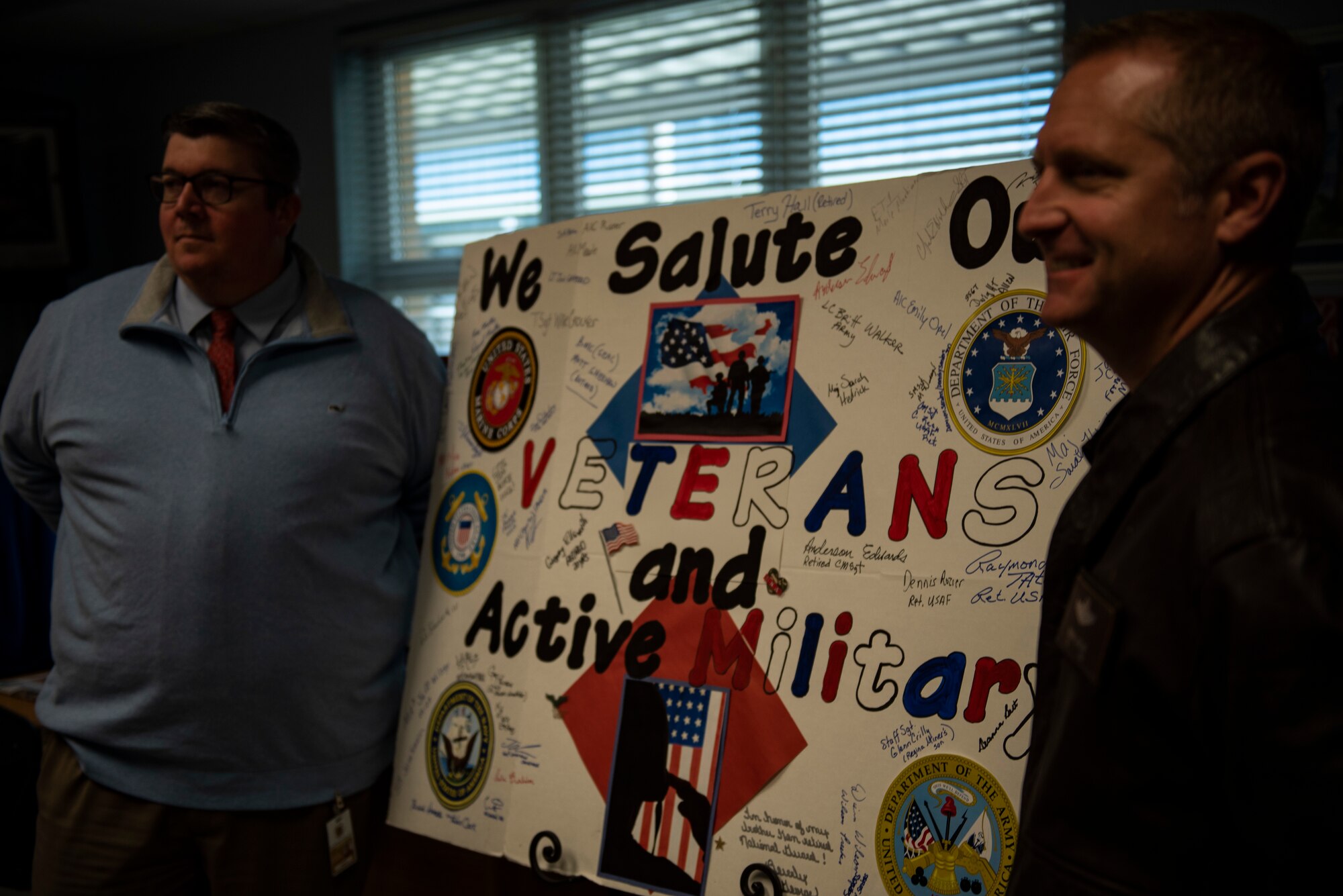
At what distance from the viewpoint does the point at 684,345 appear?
1.44 metres

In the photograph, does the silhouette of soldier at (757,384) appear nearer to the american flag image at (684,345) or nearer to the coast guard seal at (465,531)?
the american flag image at (684,345)

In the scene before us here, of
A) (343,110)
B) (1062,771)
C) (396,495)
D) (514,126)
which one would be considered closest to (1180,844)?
(1062,771)

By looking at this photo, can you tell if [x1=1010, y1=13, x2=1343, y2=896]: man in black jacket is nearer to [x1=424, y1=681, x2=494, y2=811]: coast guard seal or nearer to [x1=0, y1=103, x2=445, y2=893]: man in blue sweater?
[x1=424, y1=681, x2=494, y2=811]: coast guard seal

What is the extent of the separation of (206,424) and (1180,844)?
1411 mm

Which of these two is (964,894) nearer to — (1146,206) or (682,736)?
(682,736)

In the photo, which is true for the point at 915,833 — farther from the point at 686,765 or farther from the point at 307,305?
the point at 307,305

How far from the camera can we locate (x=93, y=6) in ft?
11.3

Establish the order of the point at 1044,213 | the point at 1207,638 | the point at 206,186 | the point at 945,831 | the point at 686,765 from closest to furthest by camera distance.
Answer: the point at 1207,638, the point at 1044,213, the point at 945,831, the point at 686,765, the point at 206,186

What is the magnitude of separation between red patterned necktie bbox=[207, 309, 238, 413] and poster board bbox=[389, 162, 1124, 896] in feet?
1.31

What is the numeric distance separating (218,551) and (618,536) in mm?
617

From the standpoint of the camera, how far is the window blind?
279cm

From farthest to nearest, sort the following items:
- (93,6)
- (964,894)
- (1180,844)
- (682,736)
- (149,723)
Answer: (93,6)
(149,723)
(682,736)
(964,894)
(1180,844)

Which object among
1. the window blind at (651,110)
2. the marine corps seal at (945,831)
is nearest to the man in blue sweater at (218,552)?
the marine corps seal at (945,831)

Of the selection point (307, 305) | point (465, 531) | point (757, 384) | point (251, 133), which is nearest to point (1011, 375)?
point (757, 384)
